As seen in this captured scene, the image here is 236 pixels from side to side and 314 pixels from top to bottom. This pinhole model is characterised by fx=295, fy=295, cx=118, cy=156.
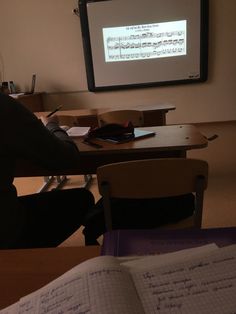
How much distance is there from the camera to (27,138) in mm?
1017

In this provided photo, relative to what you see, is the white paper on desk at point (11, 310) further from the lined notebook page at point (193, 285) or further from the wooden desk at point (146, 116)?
the wooden desk at point (146, 116)

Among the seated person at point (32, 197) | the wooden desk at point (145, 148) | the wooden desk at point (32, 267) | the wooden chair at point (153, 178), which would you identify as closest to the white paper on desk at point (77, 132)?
the wooden desk at point (145, 148)

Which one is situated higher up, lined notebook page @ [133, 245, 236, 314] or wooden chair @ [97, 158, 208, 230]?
lined notebook page @ [133, 245, 236, 314]

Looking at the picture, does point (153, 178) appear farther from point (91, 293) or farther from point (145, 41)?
point (145, 41)

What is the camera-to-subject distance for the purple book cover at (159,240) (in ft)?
1.76

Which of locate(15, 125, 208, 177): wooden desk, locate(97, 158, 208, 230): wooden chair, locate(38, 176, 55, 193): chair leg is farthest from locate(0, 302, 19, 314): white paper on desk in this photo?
locate(38, 176, 55, 193): chair leg

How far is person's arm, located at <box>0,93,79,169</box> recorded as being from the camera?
958mm

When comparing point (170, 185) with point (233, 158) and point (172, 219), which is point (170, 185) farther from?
point (233, 158)

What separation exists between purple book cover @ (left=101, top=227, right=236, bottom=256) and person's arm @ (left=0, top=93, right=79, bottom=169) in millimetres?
A: 559

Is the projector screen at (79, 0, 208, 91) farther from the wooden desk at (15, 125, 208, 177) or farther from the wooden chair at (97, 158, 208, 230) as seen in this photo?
the wooden chair at (97, 158, 208, 230)

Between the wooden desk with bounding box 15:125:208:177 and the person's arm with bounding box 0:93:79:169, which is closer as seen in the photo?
the person's arm with bounding box 0:93:79:169

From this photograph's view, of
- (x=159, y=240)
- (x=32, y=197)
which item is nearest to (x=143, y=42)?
(x=32, y=197)

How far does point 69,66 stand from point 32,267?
4005 millimetres

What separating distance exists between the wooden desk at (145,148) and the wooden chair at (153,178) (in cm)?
39
